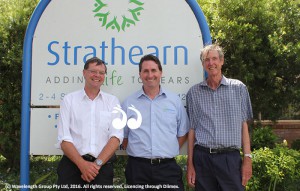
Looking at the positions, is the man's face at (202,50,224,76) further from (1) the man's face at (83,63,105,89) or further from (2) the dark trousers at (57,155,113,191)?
(2) the dark trousers at (57,155,113,191)

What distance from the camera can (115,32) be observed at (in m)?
3.93

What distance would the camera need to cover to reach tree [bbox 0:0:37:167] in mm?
5372

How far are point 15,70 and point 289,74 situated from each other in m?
3.94

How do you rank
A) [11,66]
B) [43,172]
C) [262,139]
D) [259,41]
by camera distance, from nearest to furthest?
[259,41]
[11,66]
[262,139]
[43,172]

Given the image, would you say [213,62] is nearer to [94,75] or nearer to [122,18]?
[94,75]

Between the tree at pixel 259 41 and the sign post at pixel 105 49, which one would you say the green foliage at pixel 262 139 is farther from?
the sign post at pixel 105 49

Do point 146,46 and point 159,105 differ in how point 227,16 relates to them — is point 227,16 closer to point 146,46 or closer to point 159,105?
point 146,46

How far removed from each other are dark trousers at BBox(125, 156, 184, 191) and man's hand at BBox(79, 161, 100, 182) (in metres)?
0.33

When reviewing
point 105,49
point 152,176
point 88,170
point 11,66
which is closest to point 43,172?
point 11,66

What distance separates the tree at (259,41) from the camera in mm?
5320

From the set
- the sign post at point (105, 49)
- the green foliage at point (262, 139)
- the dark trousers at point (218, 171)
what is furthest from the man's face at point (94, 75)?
the green foliage at point (262, 139)

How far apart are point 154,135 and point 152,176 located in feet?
1.12

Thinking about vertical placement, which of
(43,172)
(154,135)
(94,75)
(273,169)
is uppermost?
(94,75)

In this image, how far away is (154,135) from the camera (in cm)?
333
